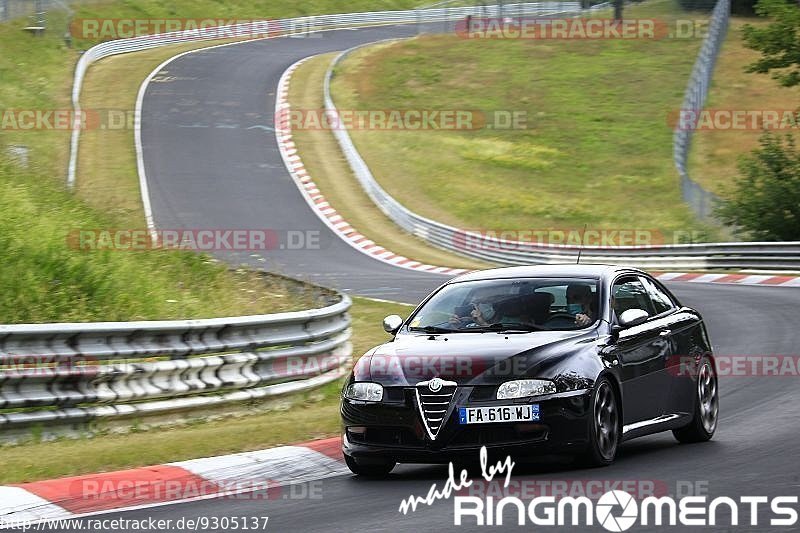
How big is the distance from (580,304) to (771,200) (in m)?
24.7

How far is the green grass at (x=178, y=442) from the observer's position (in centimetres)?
945

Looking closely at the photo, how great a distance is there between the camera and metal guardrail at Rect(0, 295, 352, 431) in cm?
1063

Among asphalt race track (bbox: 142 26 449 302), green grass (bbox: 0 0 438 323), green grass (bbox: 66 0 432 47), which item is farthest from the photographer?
green grass (bbox: 66 0 432 47)

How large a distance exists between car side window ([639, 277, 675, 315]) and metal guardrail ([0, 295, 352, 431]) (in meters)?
3.66

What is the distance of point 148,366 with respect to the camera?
11492mm

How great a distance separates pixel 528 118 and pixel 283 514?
4827 centimetres

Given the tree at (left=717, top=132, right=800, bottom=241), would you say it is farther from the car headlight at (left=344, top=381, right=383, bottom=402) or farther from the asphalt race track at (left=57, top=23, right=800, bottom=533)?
the car headlight at (left=344, top=381, right=383, bottom=402)

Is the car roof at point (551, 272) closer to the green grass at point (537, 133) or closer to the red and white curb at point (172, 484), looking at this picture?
the red and white curb at point (172, 484)

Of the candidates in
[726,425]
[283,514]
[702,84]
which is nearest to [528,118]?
[702,84]

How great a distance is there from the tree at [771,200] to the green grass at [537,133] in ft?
5.81

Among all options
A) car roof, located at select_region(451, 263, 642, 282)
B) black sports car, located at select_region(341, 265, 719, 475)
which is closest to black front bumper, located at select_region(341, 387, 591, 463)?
black sports car, located at select_region(341, 265, 719, 475)

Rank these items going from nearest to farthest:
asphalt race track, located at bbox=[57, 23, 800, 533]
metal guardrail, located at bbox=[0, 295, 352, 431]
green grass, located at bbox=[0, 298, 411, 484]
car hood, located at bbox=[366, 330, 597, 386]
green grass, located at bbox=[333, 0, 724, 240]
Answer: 1. asphalt race track, located at bbox=[57, 23, 800, 533]
2. car hood, located at bbox=[366, 330, 597, 386]
3. green grass, located at bbox=[0, 298, 411, 484]
4. metal guardrail, located at bbox=[0, 295, 352, 431]
5. green grass, located at bbox=[333, 0, 724, 240]

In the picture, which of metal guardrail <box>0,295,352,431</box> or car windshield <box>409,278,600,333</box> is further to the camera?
metal guardrail <box>0,295,352,431</box>

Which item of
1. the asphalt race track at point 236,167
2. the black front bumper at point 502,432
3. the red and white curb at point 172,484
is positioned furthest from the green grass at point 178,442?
the asphalt race track at point 236,167
